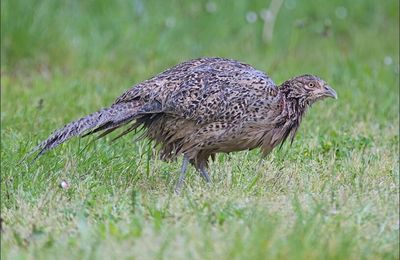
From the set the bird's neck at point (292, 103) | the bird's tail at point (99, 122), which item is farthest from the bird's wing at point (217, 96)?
the bird's tail at point (99, 122)

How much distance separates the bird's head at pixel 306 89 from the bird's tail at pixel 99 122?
1.01 metres

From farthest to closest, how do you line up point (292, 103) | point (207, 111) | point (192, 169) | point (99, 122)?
point (192, 169) → point (292, 103) → point (99, 122) → point (207, 111)

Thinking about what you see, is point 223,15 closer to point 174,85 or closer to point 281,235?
point 174,85

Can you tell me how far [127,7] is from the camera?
41.4 feet

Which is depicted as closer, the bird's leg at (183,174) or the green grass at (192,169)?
the green grass at (192,169)

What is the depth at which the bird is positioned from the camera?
6555mm

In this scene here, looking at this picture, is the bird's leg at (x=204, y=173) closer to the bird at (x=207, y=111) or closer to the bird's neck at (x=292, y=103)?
the bird at (x=207, y=111)

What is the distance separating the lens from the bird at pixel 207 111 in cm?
655

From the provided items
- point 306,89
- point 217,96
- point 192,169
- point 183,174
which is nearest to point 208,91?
point 217,96

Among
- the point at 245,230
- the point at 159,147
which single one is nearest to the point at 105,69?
the point at 159,147

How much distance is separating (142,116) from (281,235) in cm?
200

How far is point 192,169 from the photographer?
24.0ft

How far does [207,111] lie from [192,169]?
0.88 meters

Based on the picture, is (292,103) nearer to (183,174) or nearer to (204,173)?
(204,173)
